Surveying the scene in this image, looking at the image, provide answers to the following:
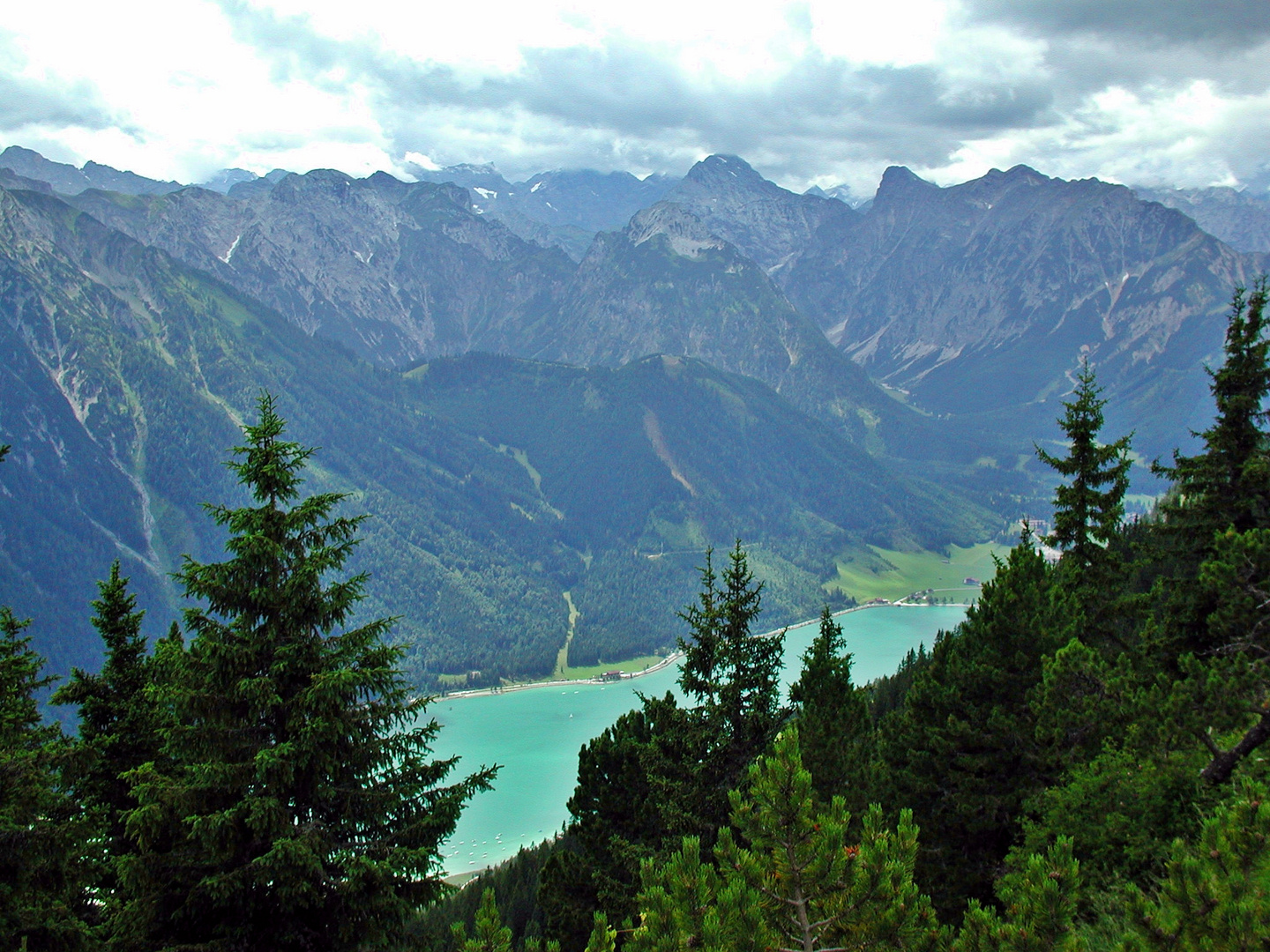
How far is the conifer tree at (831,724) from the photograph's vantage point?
28.7 metres

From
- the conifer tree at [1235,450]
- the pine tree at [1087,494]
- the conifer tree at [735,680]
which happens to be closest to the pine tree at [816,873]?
the conifer tree at [735,680]

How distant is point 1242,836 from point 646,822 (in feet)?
74.7

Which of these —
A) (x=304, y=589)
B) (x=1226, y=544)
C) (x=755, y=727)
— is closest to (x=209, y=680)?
(x=304, y=589)

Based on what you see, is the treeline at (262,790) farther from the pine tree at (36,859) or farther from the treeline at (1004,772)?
the treeline at (1004,772)

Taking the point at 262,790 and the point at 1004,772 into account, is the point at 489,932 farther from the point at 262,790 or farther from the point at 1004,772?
the point at 1004,772

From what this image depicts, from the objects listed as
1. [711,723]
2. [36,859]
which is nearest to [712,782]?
[711,723]

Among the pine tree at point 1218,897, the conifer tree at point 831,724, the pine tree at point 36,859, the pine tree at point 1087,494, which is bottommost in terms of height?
the pine tree at point 1218,897

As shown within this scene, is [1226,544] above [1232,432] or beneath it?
beneath

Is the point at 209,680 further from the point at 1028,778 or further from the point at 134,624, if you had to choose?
the point at 1028,778

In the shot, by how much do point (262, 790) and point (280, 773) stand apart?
2.44 feet

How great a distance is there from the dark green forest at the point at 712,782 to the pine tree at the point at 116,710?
2.7 inches

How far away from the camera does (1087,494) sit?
32.4 meters

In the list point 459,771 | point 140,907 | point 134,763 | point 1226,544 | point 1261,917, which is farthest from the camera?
point 459,771

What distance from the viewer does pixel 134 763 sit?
2070 centimetres
